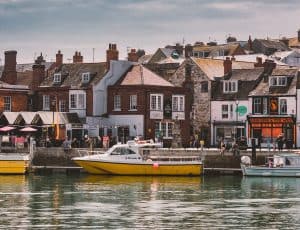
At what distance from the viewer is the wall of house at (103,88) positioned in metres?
98.6

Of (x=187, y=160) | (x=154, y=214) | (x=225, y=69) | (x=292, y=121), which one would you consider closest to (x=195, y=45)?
(x=225, y=69)

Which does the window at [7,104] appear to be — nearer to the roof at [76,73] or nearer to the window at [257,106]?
the roof at [76,73]

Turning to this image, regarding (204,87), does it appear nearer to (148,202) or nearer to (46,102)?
(46,102)

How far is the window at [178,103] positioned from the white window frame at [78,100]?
9.36m

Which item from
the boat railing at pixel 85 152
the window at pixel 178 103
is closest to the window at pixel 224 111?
the window at pixel 178 103

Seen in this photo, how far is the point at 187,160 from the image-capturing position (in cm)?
7825

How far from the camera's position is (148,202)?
56.6 m

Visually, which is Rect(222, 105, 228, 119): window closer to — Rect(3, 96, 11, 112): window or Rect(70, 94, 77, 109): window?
Rect(70, 94, 77, 109): window

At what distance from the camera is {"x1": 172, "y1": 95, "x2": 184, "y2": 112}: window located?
100 m

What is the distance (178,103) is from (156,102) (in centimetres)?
375

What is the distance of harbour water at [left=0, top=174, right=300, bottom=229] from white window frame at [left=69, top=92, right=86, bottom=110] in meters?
22.6

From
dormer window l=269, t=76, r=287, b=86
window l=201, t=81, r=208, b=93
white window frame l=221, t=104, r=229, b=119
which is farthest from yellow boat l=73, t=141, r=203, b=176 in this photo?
window l=201, t=81, r=208, b=93

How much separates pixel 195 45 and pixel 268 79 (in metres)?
59.5

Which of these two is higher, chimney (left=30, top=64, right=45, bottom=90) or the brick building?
chimney (left=30, top=64, right=45, bottom=90)
